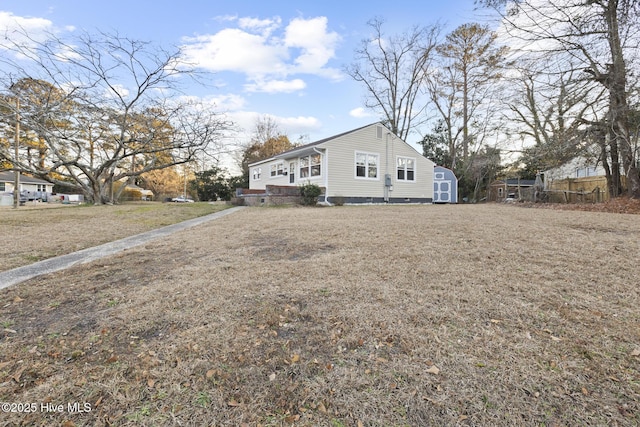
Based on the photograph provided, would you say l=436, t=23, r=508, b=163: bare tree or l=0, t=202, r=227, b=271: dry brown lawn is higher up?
l=436, t=23, r=508, b=163: bare tree

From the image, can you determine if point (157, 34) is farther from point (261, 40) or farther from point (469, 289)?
point (469, 289)

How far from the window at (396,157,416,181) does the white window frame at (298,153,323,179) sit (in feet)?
16.0

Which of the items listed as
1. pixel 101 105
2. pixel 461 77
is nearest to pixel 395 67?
pixel 461 77

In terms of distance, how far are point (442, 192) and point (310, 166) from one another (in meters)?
10.8

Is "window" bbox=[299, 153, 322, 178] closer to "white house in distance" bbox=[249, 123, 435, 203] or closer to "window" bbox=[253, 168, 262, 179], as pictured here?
"white house in distance" bbox=[249, 123, 435, 203]

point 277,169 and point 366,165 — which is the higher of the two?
point 277,169

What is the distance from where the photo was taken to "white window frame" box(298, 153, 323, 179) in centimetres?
1538

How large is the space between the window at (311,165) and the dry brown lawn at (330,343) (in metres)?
12.1

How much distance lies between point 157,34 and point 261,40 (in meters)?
3.65

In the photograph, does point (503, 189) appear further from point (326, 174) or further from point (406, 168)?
point (326, 174)

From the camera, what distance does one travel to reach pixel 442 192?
21281 mm

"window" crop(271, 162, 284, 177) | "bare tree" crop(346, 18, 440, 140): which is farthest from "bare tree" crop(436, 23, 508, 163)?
"window" crop(271, 162, 284, 177)

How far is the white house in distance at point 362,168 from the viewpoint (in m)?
14.9

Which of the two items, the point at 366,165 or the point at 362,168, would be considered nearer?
the point at 362,168
